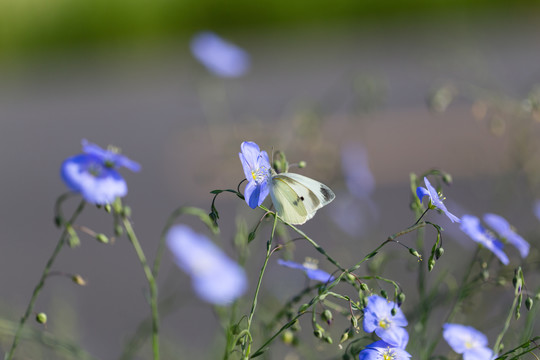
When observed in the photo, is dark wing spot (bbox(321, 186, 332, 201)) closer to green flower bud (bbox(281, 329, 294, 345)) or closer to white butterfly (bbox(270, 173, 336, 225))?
white butterfly (bbox(270, 173, 336, 225))

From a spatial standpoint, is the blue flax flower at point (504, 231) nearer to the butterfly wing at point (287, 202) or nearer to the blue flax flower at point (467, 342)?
the blue flax flower at point (467, 342)

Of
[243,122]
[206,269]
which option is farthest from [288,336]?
[243,122]

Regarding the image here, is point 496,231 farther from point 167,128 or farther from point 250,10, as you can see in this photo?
point 250,10

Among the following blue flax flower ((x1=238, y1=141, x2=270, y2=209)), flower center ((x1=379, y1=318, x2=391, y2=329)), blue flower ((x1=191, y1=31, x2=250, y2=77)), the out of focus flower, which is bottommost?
flower center ((x1=379, y1=318, x2=391, y2=329))

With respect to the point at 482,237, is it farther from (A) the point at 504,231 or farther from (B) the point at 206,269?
(B) the point at 206,269

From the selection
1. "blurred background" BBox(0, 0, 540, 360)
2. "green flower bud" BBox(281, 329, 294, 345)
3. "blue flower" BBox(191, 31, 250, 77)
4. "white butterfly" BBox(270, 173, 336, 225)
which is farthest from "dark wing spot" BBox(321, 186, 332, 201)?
"blue flower" BBox(191, 31, 250, 77)

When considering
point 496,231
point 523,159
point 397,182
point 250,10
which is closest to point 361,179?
point 523,159
